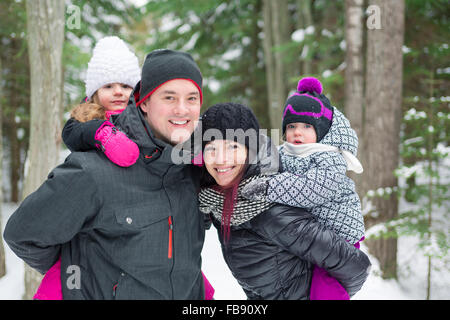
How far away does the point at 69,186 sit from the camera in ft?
5.54

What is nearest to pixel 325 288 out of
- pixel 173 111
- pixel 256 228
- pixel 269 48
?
pixel 256 228

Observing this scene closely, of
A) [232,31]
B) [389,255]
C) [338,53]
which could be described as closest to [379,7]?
[338,53]

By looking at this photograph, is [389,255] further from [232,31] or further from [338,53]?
[232,31]

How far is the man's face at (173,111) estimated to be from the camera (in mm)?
1928

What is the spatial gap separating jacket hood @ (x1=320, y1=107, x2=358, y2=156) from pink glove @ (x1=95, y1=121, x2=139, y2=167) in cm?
134

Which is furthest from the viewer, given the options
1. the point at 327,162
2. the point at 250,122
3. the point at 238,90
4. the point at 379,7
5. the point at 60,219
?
the point at 238,90

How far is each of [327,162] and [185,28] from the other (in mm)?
10065

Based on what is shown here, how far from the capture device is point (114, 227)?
5.85 feet

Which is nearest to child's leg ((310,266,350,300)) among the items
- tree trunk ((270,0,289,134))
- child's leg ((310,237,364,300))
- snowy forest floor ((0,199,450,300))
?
→ child's leg ((310,237,364,300))

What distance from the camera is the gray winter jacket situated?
169 cm

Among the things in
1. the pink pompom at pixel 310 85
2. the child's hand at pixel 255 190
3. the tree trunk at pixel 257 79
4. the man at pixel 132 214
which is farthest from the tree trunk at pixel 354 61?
the man at pixel 132 214

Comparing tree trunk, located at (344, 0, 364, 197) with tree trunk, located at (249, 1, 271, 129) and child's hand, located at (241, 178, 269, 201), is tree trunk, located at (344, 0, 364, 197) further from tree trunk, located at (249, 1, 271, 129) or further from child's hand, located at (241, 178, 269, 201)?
child's hand, located at (241, 178, 269, 201)

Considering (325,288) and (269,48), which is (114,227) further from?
(269,48)

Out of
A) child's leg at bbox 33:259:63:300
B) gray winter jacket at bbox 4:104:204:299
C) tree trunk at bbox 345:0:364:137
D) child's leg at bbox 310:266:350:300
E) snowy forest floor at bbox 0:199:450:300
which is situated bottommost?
snowy forest floor at bbox 0:199:450:300
